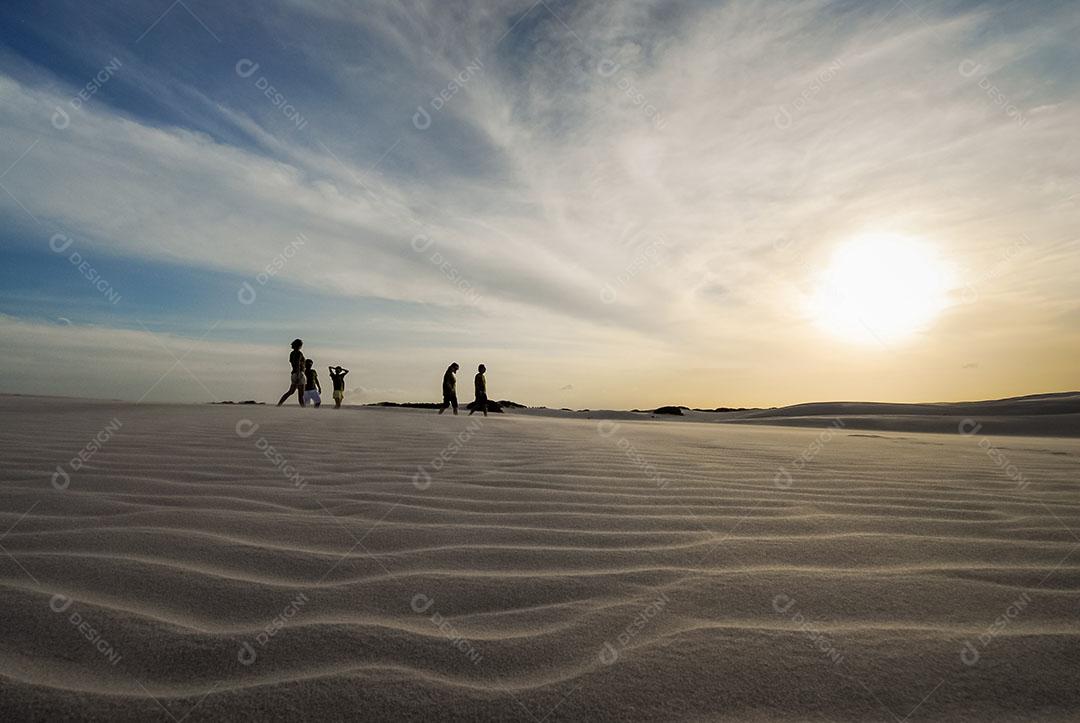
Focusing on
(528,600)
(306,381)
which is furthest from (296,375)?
(528,600)

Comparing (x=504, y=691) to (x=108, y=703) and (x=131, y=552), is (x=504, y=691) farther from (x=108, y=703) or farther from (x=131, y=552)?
(x=131, y=552)

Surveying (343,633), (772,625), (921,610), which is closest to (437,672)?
(343,633)

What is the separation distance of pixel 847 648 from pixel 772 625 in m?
0.18

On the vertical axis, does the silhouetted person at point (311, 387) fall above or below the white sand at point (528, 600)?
above

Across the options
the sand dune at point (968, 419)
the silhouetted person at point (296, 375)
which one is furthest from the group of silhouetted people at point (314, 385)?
the sand dune at point (968, 419)

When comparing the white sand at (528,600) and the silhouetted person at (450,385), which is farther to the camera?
the silhouetted person at (450,385)

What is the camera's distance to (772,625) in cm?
155

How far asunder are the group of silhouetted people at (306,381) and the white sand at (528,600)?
990 centimetres

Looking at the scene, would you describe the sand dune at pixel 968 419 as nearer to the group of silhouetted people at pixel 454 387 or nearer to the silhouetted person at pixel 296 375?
the group of silhouetted people at pixel 454 387

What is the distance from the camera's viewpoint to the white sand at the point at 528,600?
123 centimetres

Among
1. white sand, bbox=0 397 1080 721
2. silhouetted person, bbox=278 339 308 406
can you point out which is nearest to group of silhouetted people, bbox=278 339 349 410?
silhouetted person, bbox=278 339 308 406

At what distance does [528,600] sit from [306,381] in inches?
523

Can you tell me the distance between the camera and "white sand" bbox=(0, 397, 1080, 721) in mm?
1228

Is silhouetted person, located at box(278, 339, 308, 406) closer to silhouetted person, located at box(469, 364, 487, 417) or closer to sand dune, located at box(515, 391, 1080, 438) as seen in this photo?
silhouetted person, located at box(469, 364, 487, 417)
